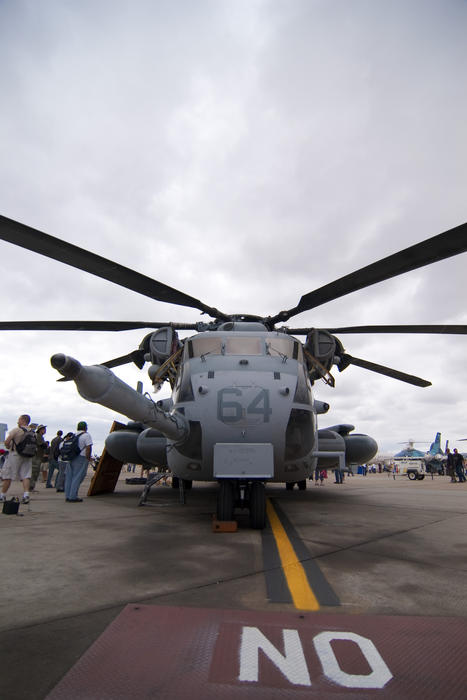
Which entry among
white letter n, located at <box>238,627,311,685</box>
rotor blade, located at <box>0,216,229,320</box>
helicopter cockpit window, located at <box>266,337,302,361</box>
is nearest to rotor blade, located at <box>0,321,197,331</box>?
rotor blade, located at <box>0,216,229,320</box>

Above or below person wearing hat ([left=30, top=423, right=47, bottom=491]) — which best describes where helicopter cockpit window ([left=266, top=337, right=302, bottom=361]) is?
above

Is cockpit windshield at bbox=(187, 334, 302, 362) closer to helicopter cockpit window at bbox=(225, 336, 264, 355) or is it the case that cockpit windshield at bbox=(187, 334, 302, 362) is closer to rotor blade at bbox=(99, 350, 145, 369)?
helicopter cockpit window at bbox=(225, 336, 264, 355)

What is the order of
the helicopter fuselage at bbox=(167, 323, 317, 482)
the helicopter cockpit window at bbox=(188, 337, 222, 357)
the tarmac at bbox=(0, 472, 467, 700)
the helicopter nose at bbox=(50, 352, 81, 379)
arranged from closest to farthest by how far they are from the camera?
the tarmac at bbox=(0, 472, 467, 700) < the helicopter nose at bbox=(50, 352, 81, 379) < the helicopter fuselage at bbox=(167, 323, 317, 482) < the helicopter cockpit window at bbox=(188, 337, 222, 357)

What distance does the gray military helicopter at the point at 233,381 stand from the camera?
4.50 metres

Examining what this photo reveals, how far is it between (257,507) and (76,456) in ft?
14.5

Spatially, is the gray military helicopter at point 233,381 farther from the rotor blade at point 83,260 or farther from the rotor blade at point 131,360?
the rotor blade at point 131,360

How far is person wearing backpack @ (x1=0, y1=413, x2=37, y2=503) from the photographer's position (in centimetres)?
701

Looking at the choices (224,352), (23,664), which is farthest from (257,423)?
(23,664)

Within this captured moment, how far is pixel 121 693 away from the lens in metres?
1.66

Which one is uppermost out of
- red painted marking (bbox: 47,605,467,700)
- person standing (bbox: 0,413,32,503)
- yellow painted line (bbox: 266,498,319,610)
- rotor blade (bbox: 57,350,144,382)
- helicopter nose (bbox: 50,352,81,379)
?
rotor blade (bbox: 57,350,144,382)

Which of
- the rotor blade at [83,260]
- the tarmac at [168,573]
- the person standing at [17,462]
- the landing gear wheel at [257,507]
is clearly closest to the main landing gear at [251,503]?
the landing gear wheel at [257,507]

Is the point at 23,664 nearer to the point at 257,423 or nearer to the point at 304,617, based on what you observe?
the point at 304,617

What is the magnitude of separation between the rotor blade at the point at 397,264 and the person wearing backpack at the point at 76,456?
5.10 metres

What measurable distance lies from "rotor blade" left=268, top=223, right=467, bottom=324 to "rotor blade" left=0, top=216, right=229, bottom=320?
241cm
